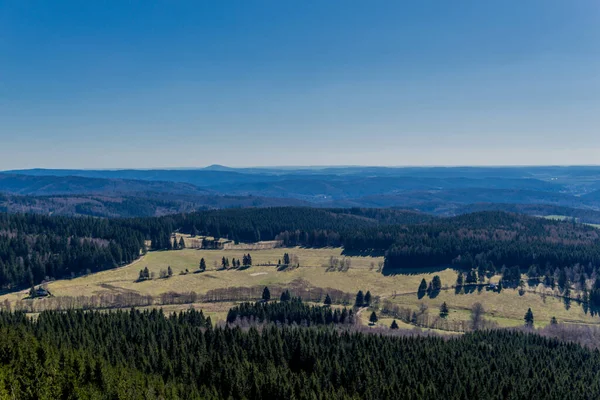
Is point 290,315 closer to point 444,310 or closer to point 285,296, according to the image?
point 285,296

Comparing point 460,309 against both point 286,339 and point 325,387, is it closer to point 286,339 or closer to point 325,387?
point 286,339

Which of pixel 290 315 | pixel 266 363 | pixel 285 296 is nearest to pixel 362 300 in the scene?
pixel 285 296

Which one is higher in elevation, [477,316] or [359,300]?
[359,300]

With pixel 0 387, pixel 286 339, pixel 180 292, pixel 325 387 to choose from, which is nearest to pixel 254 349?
pixel 286 339

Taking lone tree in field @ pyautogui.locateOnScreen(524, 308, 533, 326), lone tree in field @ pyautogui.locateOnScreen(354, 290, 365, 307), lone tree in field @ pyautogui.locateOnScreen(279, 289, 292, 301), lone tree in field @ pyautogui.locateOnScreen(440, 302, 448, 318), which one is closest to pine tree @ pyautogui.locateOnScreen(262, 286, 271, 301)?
lone tree in field @ pyautogui.locateOnScreen(279, 289, 292, 301)

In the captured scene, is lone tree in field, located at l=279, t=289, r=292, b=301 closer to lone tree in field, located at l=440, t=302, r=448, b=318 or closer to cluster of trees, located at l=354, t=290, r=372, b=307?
cluster of trees, located at l=354, t=290, r=372, b=307

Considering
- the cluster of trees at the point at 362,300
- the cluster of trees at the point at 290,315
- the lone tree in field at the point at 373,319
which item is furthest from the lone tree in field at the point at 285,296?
the lone tree in field at the point at 373,319
